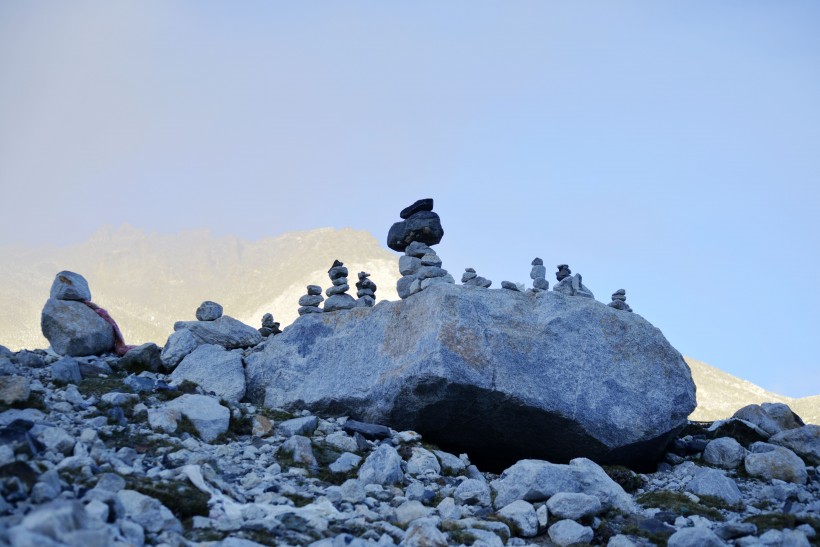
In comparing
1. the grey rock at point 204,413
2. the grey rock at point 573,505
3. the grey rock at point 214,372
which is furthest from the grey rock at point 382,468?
the grey rock at point 214,372

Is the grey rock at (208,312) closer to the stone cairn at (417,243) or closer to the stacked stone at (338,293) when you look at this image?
the stacked stone at (338,293)

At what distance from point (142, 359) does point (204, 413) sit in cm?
530

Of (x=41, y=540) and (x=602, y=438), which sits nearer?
(x=41, y=540)

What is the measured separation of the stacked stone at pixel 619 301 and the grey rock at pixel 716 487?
5.60m

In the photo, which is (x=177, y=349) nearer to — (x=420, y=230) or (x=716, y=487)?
(x=420, y=230)

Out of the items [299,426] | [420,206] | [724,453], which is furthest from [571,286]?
[299,426]

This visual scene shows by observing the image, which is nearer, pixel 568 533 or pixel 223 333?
pixel 568 533

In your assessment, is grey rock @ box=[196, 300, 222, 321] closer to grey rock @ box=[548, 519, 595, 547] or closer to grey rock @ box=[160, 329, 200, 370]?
grey rock @ box=[160, 329, 200, 370]

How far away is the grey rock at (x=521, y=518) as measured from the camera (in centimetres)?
1277

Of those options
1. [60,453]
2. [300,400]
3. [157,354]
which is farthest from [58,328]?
[60,453]

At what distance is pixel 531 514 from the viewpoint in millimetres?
13109

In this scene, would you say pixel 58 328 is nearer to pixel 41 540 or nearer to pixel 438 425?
pixel 438 425

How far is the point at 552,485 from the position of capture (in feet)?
47.0

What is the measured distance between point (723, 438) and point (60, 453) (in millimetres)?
16035
